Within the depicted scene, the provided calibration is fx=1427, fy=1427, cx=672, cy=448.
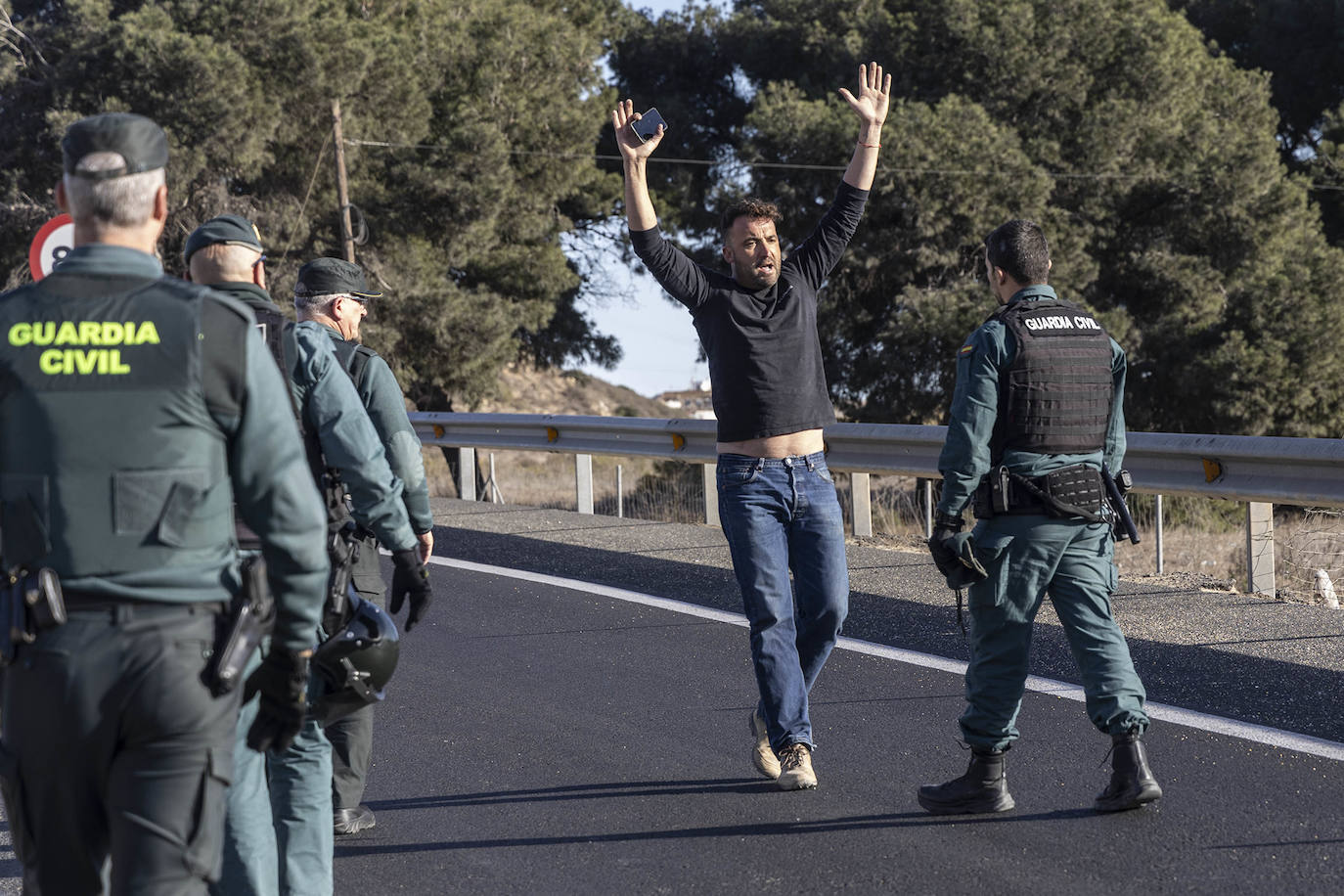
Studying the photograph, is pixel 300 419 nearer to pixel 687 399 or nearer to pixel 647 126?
pixel 647 126

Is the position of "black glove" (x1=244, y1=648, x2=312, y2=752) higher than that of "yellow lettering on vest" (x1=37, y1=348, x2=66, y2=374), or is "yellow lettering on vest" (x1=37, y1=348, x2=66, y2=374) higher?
"yellow lettering on vest" (x1=37, y1=348, x2=66, y2=374)

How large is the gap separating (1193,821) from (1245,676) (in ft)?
5.60

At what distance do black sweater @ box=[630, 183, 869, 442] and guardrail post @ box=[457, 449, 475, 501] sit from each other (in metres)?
9.04

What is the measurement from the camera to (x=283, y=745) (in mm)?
2666

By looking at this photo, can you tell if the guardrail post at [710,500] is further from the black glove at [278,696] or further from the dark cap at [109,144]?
the dark cap at [109,144]

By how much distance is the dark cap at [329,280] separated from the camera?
452 centimetres

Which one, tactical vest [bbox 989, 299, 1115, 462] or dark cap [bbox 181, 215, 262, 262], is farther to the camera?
tactical vest [bbox 989, 299, 1115, 462]

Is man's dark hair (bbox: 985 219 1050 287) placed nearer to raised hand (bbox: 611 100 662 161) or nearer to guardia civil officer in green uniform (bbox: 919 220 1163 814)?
guardia civil officer in green uniform (bbox: 919 220 1163 814)

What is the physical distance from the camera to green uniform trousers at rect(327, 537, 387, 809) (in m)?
4.44

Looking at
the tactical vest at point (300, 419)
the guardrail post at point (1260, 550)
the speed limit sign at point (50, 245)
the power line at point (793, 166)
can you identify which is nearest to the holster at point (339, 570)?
the tactical vest at point (300, 419)

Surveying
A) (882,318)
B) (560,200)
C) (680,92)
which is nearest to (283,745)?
(882,318)

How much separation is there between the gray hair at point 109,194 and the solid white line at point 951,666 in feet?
13.4

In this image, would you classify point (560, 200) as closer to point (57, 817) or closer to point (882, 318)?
point (882, 318)

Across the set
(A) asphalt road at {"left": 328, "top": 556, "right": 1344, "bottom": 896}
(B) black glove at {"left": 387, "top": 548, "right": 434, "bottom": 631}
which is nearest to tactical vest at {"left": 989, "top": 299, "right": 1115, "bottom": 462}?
(A) asphalt road at {"left": 328, "top": 556, "right": 1344, "bottom": 896}
